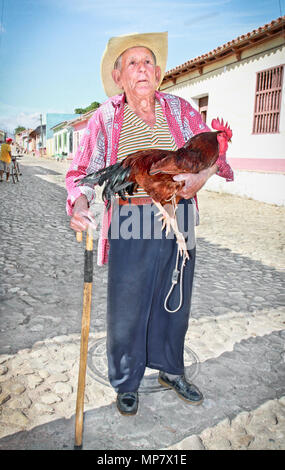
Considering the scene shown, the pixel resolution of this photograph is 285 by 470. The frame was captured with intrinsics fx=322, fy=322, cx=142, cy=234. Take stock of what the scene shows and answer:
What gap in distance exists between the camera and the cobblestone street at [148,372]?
6.50ft

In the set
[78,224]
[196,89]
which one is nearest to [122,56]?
[78,224]

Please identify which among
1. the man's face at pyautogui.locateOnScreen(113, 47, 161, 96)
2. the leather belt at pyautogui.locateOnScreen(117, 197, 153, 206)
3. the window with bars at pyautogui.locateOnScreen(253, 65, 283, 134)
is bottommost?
the leather belt at pyautogui.locateOnScreen(117, 197, 153, 206)

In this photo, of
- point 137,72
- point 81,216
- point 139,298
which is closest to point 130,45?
point 137,72

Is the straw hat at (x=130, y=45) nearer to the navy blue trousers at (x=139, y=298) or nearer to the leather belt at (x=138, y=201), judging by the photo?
the leather belt at (x=138, y=201)

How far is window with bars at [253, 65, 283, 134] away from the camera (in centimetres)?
1053

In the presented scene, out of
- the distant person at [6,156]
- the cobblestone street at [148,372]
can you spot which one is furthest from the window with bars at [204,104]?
the cobblestone street at [148,372]

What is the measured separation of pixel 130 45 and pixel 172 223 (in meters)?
1.30

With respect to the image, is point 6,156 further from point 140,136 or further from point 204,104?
point 140,136

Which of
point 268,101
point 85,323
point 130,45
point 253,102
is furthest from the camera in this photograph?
point 253,102

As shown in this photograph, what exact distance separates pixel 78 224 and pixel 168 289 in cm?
78

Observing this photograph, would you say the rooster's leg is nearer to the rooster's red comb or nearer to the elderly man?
the elderly man

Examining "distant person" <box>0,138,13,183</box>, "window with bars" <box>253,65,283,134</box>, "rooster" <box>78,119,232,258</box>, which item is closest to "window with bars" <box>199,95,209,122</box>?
"window with bars" <box>253,65,283,134</box>

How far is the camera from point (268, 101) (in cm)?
1089

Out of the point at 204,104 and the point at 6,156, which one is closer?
the point at 6,156
